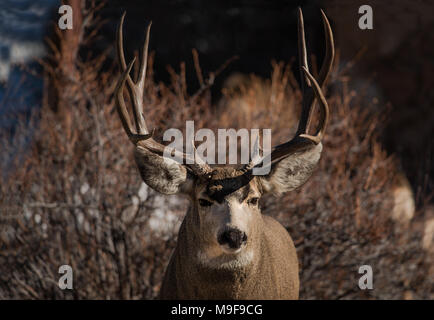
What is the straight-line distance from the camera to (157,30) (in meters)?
11.2

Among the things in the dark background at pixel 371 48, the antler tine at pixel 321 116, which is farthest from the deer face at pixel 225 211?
the dark background at pixel 371 48

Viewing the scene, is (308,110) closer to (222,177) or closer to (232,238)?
(222,177)

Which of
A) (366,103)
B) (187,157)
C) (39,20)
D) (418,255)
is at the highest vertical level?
(39,20)

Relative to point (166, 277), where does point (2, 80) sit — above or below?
above

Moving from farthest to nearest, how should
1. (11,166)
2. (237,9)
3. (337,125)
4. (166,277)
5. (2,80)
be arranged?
1. (237,9)
2. (2,80)
3. (337,125)
4. (11,166)
5. (166,277)

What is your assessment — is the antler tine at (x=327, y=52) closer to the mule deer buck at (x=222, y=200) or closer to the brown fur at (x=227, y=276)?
the mule deer buck at (x=222, y=200)

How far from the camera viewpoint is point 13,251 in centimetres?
739

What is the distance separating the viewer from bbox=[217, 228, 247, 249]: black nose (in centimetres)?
445

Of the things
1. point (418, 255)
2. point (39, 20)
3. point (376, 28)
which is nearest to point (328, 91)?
point (376, 28)

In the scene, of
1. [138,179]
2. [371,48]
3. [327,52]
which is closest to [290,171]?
[327,52]

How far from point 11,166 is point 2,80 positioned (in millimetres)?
1947

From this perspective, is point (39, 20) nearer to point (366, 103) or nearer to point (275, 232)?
point (366, 103)
